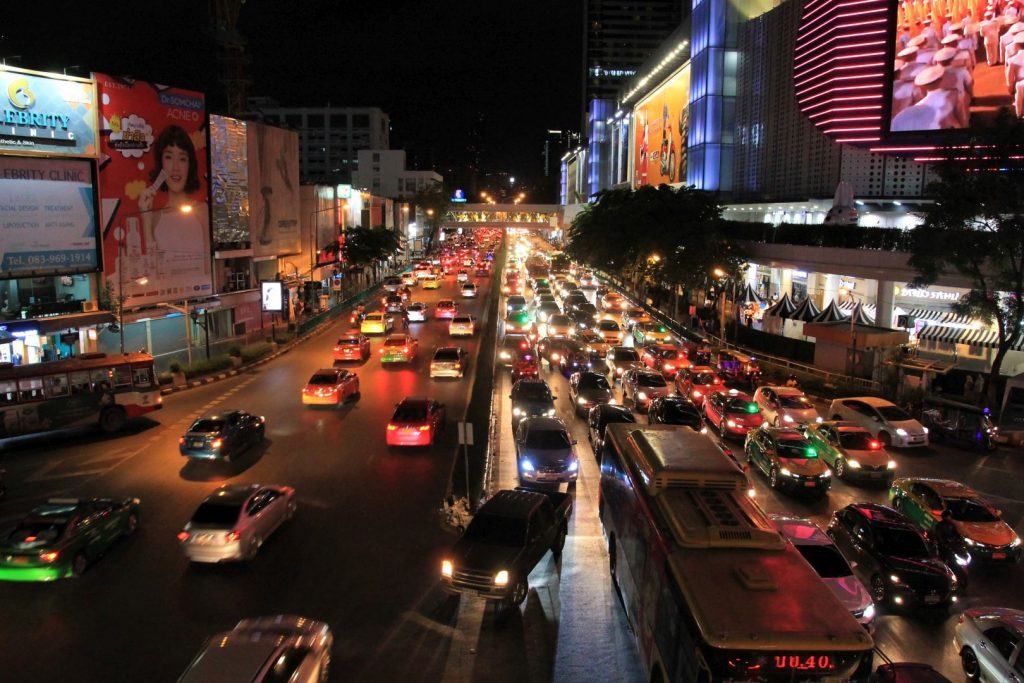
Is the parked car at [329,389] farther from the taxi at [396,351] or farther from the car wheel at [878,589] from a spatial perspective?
the car wheel at [878,589]

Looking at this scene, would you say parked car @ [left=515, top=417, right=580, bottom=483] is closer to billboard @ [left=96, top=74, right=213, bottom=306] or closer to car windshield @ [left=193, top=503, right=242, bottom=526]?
car windshield @ [left=193, top=503, right=242, bottom=526]

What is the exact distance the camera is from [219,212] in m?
43.3

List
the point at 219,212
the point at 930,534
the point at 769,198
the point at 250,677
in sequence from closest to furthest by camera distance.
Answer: the point at 250,677 < the point at 930,534 < the point at 219,212 < the point at 769,198

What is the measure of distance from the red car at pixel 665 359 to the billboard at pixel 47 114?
25.0m

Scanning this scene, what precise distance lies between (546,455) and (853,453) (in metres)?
8.15

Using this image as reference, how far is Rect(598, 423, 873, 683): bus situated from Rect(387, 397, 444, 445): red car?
10346 mm

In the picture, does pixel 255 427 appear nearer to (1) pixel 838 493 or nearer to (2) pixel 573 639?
(2) pixel 573 639

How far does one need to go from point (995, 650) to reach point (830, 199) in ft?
133

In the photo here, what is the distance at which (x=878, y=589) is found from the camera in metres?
13.4

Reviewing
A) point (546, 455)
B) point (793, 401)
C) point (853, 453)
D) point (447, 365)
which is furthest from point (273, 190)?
point (853, 453)

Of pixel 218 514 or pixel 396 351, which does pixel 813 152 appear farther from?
pixel 218 514

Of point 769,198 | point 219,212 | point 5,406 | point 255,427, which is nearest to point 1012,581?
point 255,427

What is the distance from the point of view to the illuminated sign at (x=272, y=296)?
46.3 meters

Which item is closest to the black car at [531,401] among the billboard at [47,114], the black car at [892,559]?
the black car at [892,559]
